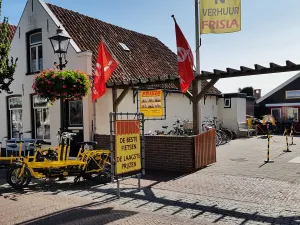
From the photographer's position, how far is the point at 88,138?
471 inches

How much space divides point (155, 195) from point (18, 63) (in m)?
10.7

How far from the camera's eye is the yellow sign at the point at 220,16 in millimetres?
9336

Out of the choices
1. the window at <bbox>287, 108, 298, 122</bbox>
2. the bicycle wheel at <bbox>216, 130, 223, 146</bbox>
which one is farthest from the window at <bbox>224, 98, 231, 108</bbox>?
the window at <bbox>287, 108, 298, 122</bbox>

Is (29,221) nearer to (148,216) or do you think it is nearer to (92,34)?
(148,216)

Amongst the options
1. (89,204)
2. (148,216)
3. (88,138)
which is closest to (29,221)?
(89,204)

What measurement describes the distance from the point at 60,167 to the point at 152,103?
4095 millimetres

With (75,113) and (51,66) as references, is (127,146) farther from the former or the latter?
(51,66)

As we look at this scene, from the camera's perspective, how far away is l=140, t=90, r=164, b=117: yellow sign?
35.4 feet

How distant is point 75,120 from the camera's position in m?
12.6

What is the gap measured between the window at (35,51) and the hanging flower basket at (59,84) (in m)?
5.07

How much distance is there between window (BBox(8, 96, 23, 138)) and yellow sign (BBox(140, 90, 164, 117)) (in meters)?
6.87

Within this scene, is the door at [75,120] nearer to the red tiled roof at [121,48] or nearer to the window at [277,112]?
the red tiled roof at [121,48]

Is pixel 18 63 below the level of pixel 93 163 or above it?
above

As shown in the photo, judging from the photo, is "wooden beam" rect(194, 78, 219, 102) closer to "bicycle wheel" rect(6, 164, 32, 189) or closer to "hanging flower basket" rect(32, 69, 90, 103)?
"hanging flower basket" rect(32, 69, 90, 103)
